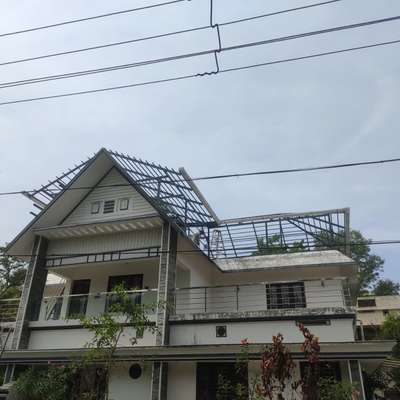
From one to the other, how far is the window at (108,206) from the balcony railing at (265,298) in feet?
12.7

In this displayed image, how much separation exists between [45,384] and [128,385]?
91.2 inches

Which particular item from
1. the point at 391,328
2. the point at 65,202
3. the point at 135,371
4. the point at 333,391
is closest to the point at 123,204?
the point at 65,202

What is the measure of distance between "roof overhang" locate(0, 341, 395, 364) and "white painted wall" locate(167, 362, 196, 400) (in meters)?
0.78

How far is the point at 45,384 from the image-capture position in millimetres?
11375

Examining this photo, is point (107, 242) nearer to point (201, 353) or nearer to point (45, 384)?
point (45, 384)

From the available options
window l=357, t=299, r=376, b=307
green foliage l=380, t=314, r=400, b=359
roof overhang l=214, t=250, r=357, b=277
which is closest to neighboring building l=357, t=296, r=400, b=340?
window l=357, t=299, r=376, b=307

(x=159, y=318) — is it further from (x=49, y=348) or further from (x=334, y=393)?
(x=334, y=393)

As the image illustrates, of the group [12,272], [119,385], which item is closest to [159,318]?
[119,385]

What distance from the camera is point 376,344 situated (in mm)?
9773

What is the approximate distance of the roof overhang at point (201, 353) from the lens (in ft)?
32.4

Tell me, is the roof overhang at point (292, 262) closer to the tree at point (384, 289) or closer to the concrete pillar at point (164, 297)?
the concrete pillar at point (164, 297)

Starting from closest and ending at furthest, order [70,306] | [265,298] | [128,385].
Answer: [128,385] < [70,306] < [265,298]

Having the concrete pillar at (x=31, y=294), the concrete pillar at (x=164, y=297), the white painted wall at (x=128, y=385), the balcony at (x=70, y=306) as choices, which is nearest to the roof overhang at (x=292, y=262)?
the concrete pillar at (x=164, y=297)

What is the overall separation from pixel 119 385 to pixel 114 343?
3227mm
